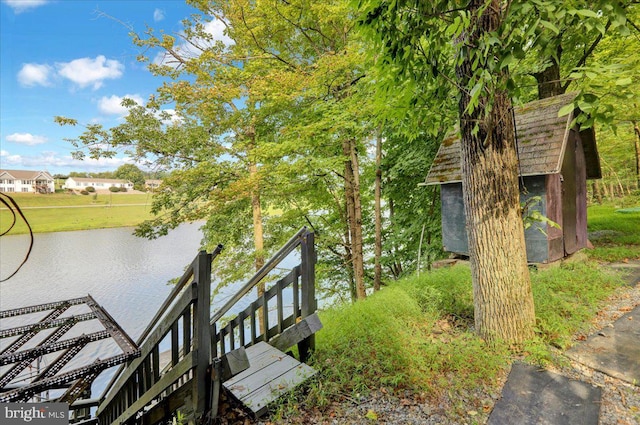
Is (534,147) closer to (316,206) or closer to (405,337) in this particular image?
(405,337)

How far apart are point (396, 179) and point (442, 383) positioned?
7.30m

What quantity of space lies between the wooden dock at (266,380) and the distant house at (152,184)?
19.4 feet

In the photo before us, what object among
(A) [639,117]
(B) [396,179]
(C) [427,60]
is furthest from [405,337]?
(A) [639,117]

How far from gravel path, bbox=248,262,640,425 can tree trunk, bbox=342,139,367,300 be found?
5.77 metres

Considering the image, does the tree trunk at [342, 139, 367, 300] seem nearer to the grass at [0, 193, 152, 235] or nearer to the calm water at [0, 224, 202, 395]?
the grass at [0, 193, 152, 235]

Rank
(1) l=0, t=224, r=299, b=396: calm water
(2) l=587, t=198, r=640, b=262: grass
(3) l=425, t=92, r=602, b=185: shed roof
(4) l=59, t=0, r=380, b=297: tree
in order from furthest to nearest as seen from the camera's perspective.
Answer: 1. (1) l=0, t=224, r=299, b=396: calm water
2. (4) l=59, t=0, r=380, b=297: tree
3. (2) l=587, t=198, r=640, b=262: grass
4. (3) l=425, t=92, r=602, b=185: shed roof

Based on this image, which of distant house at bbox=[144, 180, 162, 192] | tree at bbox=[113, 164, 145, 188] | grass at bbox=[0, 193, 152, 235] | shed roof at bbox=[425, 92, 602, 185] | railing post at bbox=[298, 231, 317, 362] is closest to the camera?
railing post at bbox=[298, 231, 317, 362]

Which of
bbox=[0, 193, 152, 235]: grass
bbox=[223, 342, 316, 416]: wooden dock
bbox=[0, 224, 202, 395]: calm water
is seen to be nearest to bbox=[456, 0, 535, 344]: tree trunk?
bbox=[223, 342, 316, 416]: wooden dock

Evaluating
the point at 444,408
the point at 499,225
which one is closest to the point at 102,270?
the point at 444,408

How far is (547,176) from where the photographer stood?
18.3ft

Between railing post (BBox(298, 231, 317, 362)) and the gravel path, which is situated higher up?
railing post (BBox(298, 231, 317, 362))

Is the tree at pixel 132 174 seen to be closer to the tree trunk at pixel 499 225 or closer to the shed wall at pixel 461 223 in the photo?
the tree trunk at pixel 499 225

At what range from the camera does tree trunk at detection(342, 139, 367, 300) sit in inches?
322

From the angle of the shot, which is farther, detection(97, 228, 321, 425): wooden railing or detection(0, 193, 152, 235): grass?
detection(0, 193, 152, 235): grass
